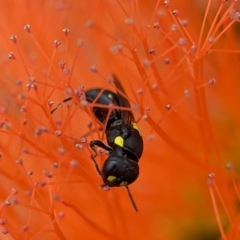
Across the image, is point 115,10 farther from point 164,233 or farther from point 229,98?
point 164,233

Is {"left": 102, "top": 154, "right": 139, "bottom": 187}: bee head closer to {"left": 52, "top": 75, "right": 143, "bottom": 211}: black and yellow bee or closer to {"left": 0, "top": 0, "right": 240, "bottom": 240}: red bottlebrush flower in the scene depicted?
{"left": 52, "top": 75, "right": 143, "bottom": 211}: black and yellow bee

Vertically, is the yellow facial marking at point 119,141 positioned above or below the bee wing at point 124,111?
below

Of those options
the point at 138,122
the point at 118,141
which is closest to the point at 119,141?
the point at 118,141

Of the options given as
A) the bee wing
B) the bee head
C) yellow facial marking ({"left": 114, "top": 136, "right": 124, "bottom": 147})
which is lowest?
the bee head

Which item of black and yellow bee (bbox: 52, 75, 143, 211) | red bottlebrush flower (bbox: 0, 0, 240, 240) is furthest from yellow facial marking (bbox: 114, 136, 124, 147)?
red bottlebrush flower (bbox: 0, 0, 240, 240)

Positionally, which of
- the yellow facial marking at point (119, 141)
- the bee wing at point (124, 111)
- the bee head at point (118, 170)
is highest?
the bee wing at point (124, 111)

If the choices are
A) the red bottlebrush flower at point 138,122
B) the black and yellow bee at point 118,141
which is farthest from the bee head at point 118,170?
the red bottlebrush flower at point 138,122

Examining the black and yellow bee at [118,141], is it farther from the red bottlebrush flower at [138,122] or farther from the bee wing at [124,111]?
the red bottlebrush flower at [138,122]
